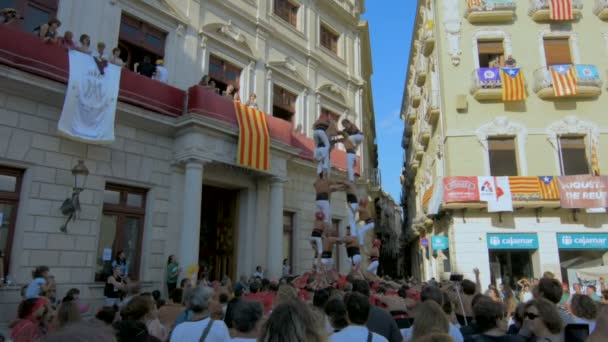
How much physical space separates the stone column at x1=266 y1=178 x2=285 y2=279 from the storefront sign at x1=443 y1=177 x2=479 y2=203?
7.14 meters

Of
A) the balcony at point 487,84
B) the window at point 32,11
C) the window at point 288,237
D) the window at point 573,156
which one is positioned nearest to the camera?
the window at point 32,11

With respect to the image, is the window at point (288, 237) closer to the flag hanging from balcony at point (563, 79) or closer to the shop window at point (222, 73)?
the shop window at point (222, 73)

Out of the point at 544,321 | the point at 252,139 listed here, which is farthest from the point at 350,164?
the point at 544,321

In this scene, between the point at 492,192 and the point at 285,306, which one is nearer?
the point at 285,306

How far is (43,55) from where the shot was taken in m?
10.8

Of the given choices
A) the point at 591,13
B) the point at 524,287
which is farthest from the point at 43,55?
the point at 591,13

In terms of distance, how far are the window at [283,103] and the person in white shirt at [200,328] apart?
14.7 meters

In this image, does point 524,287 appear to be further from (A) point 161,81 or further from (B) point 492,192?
(A) point 161,81

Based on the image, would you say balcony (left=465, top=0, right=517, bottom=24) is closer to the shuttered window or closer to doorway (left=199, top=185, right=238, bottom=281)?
the shuttered window

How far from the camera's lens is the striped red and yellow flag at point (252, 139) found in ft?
46.4

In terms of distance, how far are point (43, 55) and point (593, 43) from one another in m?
21.9

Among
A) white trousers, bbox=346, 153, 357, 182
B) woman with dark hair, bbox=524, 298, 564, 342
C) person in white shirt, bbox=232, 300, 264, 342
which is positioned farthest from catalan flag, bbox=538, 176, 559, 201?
person in white shirt, bbox=232, 300, 264, 342

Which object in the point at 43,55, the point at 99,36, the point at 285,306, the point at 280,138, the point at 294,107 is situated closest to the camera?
the point at 285,306

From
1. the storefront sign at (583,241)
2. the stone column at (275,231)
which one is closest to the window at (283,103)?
the stone column at (275,231)
